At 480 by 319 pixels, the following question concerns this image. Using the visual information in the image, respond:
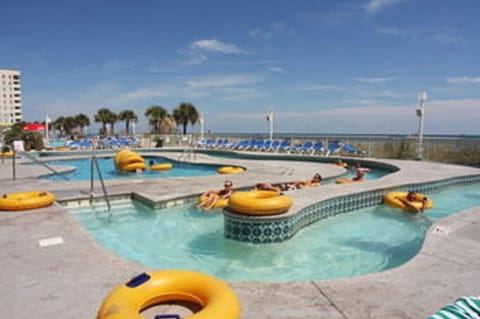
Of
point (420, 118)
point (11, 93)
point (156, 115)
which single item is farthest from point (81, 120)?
point (420, 118)

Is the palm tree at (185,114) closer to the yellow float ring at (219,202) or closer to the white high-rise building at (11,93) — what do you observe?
the yellow float ring at (219,202)

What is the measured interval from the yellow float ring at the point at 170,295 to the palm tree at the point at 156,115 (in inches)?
1761

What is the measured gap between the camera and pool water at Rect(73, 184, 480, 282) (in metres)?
4.58

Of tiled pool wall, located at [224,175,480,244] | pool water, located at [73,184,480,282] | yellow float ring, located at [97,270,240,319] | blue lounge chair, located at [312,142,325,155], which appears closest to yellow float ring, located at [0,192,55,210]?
pool water, located at [73,184,480,282]

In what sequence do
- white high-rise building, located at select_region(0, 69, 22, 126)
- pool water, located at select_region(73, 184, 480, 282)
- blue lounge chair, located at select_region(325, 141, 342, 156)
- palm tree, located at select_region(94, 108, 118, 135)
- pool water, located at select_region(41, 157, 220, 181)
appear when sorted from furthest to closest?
white high-rise building, located at select_region(0, 69, 22, 126) < palm tree, located at select_region(94, 108, 118, 135) < blue lounge chair, located at select_region(325, 141, 342, 156) < pool water, located at select_region(41, 157, 220, 181) < pool water, located at select_region(73, 184, 480, 282)

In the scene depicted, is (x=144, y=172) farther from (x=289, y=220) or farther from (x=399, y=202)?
(x=399, y=202)

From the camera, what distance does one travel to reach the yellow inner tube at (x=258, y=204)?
501cm

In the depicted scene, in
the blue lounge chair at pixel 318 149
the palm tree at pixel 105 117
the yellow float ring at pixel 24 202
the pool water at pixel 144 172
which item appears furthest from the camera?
the palm tree at pixel 105 117

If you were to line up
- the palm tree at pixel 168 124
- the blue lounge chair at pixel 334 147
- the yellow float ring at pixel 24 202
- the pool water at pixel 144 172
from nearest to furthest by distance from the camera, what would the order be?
the yellow float ring at pixel 24 202
the pool water at pixel 144 172
the blue lounge chair at pixel 334 147
the palm tree at pixel 168 124

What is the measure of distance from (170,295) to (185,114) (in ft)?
148

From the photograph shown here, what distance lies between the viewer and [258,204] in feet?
16.4

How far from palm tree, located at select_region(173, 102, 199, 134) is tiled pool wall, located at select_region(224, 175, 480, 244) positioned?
40.4 m

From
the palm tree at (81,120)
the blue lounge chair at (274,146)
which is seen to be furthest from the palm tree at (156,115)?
the blue lounge chair at (274,146)

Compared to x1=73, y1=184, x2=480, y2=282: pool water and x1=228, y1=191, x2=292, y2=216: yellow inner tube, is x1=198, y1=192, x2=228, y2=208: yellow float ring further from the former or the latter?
x1=228, y1=191, x2=292, y2=216: yellow inner tube
